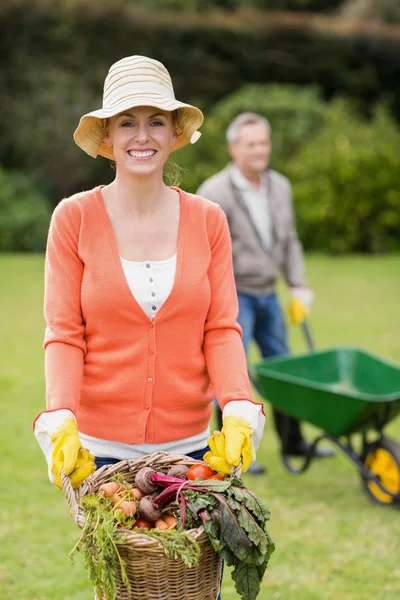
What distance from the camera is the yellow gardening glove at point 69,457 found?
222 centimetres

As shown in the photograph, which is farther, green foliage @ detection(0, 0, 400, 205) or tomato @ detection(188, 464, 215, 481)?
green foliage @ detection(0, 0, 400, 205)

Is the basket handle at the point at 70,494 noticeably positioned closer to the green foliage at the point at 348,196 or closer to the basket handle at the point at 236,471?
the basket handle at the point at 236,471

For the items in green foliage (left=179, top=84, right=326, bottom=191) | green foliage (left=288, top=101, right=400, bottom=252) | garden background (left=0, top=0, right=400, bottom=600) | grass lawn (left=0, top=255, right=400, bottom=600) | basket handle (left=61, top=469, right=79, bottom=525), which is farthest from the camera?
green foliage (left=179, top=84, right=326, bottom=191)

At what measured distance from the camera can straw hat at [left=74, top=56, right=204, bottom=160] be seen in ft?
7.94

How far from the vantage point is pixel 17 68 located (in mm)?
16922

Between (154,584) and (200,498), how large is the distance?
21 cm

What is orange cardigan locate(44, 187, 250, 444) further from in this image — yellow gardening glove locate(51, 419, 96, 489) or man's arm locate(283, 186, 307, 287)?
man's arm locate(283, 186, 307, 287)

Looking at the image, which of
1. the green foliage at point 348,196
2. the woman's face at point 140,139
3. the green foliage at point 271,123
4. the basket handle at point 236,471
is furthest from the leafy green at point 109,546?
the green foliage at point 271,123

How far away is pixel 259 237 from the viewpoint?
5246 mm

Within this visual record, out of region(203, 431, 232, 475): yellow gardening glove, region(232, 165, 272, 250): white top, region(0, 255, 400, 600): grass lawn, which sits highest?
region(232, 165, 272, 250): white top

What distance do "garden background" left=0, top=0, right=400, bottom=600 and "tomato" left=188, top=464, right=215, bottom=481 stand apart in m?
1.48

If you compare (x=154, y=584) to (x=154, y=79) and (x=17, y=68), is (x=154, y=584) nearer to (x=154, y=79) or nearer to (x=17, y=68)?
(x=154, y=79)

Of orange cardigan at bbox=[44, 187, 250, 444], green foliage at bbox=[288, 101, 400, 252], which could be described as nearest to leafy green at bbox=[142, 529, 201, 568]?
orange cardigan at bbox=[44, 187, 250, 444]

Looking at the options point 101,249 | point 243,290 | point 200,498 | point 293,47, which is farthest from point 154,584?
point 293,47
